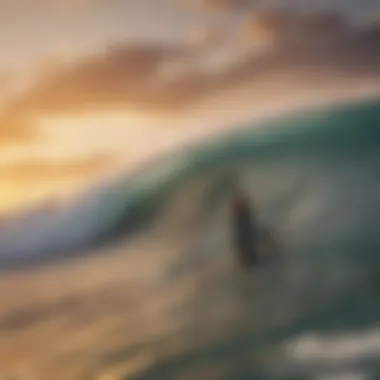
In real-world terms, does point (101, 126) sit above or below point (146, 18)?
below

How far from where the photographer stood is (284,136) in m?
1.26

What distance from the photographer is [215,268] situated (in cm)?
122

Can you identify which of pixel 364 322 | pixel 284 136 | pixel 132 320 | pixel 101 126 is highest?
pixel 101 126

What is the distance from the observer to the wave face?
119cm

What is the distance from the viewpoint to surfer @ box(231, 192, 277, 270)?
1.22 metres

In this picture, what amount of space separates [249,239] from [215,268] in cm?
8

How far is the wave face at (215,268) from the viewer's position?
1188mm

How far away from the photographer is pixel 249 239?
4.03 ft

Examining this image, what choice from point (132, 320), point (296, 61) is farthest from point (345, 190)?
point (132, 320)

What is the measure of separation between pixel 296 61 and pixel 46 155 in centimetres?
50

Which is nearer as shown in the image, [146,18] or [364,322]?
[364,322]

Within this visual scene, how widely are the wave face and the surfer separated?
0.7 inches

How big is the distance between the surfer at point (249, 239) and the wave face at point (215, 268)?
2cm

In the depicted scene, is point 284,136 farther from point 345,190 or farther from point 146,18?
point 146,18
